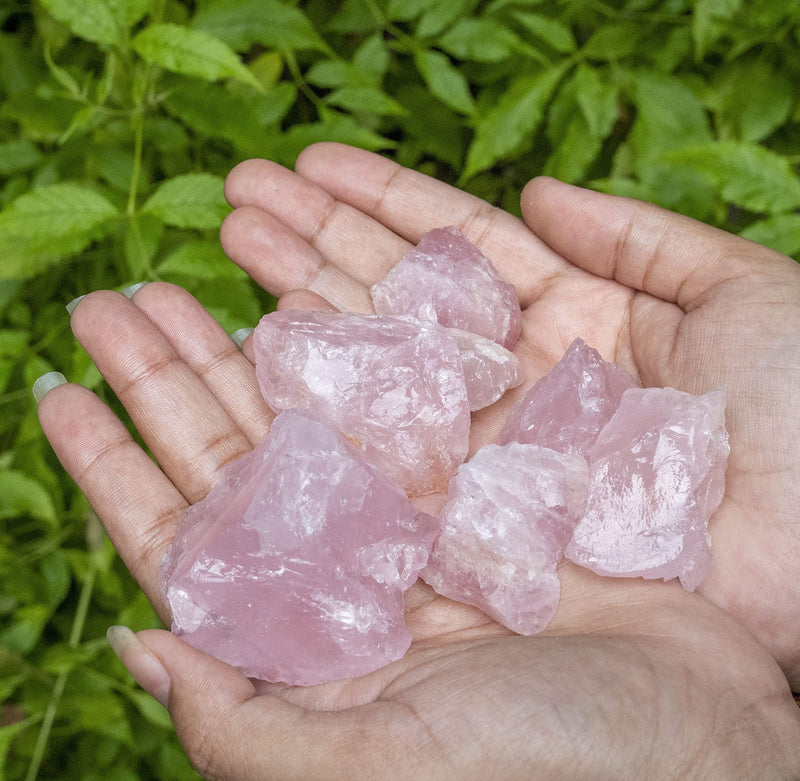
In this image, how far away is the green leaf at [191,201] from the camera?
1.79 meters

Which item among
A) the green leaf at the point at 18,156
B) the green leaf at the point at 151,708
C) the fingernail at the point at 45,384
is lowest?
the green leaf at the point at 151,708

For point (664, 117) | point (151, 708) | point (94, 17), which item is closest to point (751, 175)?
point (664, 117)

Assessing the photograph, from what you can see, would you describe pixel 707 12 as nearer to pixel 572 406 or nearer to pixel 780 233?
pixel 780 233

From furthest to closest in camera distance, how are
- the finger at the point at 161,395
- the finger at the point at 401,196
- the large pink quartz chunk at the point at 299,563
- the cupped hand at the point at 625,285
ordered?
1. the finger at the point at 401,196
2. the finger at the point at 161,395
3. the cupped hand at the point at 625,285
4. the large pink quartz chunk at the point at 299,563

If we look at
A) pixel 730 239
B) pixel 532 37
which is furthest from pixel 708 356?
pixel 532 37

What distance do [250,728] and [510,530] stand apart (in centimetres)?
60

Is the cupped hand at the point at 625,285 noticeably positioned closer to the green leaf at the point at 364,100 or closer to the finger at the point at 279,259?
the finger at the point at 279,259

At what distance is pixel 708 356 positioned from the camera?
1.63 metres

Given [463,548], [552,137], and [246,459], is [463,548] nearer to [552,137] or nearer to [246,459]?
[246,459]

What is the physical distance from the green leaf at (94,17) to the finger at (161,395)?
1.82 feet

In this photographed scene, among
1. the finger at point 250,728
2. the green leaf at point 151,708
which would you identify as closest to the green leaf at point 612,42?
the finger at point 250,728

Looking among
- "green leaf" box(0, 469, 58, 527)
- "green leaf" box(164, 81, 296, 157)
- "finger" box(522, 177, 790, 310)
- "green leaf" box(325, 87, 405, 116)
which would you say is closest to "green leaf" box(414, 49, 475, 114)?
"green leaf" box(325, 87, 405, 116)

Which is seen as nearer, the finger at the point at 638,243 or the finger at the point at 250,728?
the finger at the point at 250,728

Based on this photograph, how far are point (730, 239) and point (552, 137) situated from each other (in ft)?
2.27
